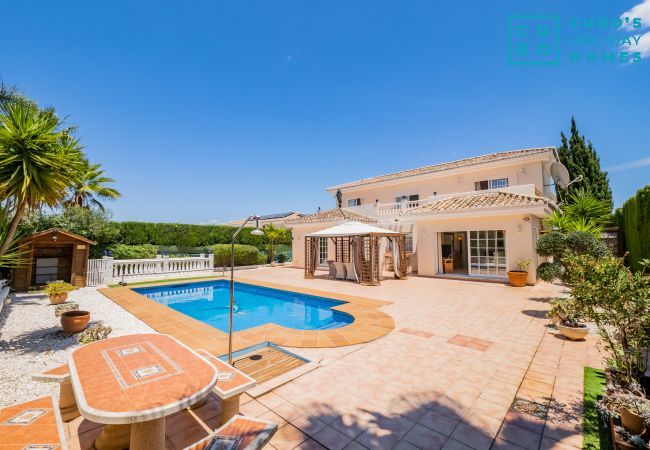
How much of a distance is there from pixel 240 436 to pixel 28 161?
24.4ft

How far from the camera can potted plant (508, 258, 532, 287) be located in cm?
1385

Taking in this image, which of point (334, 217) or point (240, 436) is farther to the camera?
point (334, 217)

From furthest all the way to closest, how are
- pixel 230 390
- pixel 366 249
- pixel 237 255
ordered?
pixel 237 255, pixel 366 249, pixel 230 390

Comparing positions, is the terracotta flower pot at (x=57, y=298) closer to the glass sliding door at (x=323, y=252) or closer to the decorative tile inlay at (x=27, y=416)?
the decorative tile inlay at (x=27, y=416)

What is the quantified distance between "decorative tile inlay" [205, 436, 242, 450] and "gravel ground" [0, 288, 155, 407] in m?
4.04

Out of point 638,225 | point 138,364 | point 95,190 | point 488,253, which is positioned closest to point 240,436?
point 138,364

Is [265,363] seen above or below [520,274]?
below

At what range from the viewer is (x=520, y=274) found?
45.4ft

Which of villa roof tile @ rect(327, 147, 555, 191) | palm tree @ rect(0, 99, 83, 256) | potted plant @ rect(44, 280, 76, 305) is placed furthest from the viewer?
villa roof tile @ rect(327, 147, 555, 191)

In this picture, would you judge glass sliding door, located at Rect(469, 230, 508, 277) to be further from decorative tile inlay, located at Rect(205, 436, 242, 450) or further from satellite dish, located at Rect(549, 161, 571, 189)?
decorative tile inlay, located at Rect(205, 436, 242, 450)

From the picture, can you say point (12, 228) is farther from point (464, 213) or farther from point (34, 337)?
point (464, 213)

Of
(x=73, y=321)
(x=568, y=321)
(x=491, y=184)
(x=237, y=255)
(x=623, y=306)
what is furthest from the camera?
(x=237, y=255)

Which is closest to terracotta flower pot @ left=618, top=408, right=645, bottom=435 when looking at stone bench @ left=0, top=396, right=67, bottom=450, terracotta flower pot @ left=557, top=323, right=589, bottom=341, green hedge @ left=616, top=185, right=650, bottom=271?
terracotta flower pot @ left=557, top=323, right=589, bottom=341

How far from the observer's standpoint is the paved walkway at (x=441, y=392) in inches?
135
